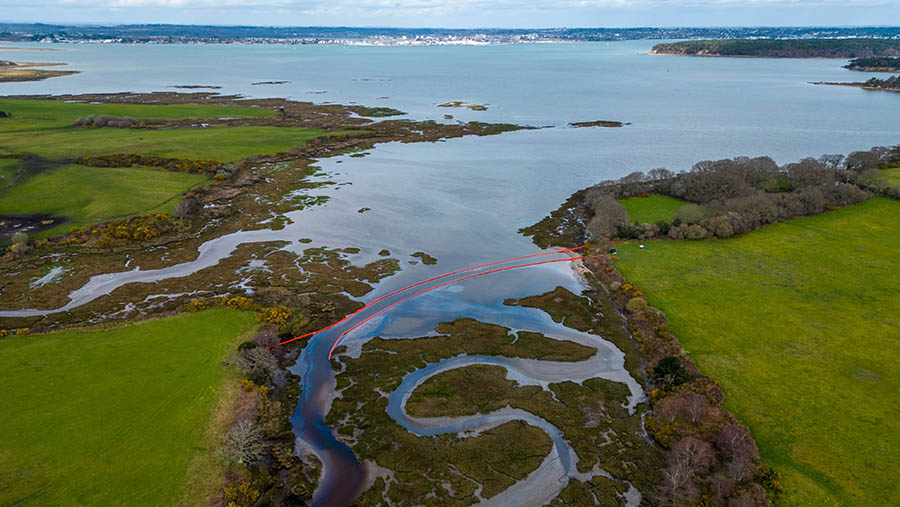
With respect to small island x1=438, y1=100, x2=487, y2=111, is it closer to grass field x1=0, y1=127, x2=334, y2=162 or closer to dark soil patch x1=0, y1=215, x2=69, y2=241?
grass field x1=0, y1=127, x2=334, y2=162

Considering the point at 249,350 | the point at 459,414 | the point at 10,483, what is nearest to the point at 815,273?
the point at 459,414

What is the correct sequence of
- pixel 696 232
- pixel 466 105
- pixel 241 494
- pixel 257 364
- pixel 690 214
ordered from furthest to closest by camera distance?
pixel 466 105 → pixel 690 214 → pixel 696 232 → pixel 257 364 → pixel 241 494

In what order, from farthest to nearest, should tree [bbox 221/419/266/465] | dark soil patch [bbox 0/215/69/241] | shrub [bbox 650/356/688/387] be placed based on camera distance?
dark soil patch [bbox 0/215/69/241] < shrub [bbox 650/356/688/387] < tree [bbox 221/419/266/465]

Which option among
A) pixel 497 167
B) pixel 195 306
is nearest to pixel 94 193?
pixel 195 306

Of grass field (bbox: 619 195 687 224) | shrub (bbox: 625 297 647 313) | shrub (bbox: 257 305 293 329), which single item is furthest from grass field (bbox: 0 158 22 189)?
grass field (bbox: 619 195 687 224)

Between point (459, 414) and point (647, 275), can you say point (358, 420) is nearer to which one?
point (459, 414)

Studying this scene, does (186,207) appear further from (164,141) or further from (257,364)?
(164,141)
